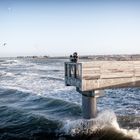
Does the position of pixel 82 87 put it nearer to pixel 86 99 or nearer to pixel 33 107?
pixel 86 99

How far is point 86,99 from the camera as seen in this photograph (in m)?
17.4

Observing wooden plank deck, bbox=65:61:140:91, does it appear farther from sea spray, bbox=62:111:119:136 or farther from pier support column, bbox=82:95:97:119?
sea spray, bbox=62:111:119:136

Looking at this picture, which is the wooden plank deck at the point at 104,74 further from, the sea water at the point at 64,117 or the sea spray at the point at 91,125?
the sea water at the point at 64,117

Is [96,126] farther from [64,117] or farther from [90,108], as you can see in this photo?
[64,117]

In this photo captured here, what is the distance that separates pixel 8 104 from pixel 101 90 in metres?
11.2

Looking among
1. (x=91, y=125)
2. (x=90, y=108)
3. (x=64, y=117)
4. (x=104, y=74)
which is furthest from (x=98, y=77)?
(x=64, y=117)

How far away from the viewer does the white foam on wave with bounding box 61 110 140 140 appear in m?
17.1

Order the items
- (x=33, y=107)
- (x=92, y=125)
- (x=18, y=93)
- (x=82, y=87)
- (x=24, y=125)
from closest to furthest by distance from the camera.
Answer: (x=82, y=87)
(x=92, y=125)
(x=24, y=125)
(x=33, y=107)
(x=18, y=93)

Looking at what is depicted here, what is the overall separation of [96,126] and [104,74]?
9.61ft

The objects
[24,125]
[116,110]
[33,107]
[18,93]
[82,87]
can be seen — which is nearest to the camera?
[82,87]

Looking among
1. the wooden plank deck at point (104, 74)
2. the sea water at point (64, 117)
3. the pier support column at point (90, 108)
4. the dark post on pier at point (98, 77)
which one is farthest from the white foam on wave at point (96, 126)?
the wooden plank deck at point (104, 74)

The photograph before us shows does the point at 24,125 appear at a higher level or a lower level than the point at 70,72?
lower

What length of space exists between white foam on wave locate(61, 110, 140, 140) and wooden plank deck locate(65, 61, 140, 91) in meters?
2.03

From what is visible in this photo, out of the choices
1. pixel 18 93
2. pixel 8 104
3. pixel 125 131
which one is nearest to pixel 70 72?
pixel 125 131
